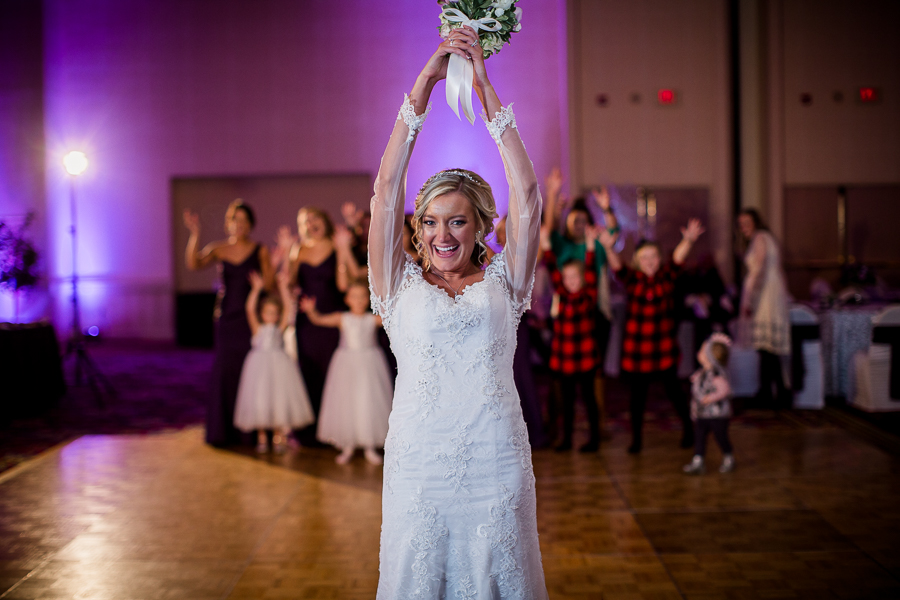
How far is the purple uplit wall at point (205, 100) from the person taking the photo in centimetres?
1141

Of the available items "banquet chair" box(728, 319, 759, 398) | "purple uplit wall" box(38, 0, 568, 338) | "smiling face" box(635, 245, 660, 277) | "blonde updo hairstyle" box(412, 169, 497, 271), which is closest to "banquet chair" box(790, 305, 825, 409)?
"banquet chair" box(728, 319, 759, 398)

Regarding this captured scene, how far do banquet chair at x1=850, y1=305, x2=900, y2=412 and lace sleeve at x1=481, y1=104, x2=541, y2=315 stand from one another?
16.8 feet

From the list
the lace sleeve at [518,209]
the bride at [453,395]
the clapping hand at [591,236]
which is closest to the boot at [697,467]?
the clapping hand at [591,236]

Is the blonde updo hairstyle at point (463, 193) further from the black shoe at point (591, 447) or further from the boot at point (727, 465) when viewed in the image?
the black shoe at point (591, 447)

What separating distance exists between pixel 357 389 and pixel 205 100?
830cm

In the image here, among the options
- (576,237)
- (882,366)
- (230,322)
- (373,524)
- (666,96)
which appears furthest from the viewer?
(666,96)

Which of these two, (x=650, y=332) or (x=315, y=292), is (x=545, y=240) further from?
(x=315, y=292)

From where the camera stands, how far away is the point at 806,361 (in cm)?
628

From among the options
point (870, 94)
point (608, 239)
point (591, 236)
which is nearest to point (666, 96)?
point (870, 94)

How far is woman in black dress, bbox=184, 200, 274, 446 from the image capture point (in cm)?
528

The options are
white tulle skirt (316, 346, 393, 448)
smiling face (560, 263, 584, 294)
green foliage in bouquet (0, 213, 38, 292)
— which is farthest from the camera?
green foliage in bouquet (0, 213, 38, 292)

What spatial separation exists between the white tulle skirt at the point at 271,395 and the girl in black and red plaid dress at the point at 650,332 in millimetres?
2211

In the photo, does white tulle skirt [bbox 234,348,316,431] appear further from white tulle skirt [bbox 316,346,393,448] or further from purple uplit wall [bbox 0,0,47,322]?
purple uplit wall [bbox 0,0,47,322]

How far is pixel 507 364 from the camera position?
1890mm
